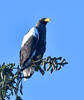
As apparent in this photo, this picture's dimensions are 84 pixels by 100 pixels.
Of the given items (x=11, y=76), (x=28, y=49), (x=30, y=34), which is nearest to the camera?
(x=11, y=76)

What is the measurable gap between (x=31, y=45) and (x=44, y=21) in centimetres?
158

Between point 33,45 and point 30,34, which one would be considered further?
point 30,34

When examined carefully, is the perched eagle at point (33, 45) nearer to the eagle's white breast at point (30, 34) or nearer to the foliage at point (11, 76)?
the eagle's white breast at point (30, 34)

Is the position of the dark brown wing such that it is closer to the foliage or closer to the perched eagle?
the perched eagle

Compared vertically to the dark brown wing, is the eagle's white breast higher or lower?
higher

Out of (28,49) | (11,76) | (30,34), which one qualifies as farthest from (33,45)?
(11,76)

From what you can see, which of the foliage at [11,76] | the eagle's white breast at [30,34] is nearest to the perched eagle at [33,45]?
the eagle's white breast at [30,34]

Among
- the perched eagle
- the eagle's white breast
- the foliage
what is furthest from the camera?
the eagle's white breast

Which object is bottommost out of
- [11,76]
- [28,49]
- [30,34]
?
[11,76]

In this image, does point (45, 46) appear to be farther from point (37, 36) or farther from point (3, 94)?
point (3, 94)

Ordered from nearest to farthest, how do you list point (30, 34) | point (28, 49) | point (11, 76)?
point (11, 76), point (28, 49), point (30, 34)

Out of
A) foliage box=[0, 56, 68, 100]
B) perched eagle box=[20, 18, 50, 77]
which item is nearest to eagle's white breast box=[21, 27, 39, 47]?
perched eagle box=[20, 18, 50, 77]

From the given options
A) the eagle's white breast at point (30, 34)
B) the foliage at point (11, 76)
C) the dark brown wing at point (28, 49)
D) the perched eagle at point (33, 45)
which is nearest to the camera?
the foliage at point (11, 76)

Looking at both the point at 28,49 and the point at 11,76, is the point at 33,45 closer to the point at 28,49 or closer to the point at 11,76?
the point at 28,49
